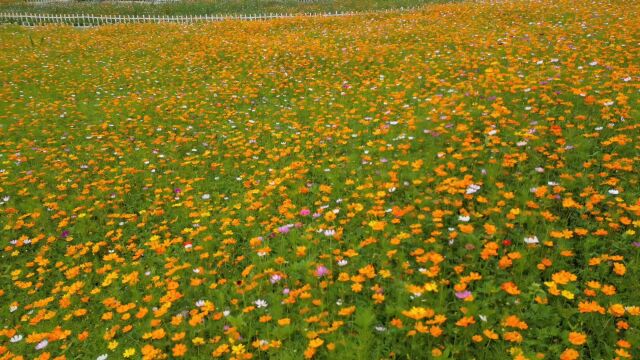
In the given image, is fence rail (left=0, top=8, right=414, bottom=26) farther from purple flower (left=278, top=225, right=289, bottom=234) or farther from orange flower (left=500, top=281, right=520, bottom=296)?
orange flower (left=500, top=281, right=520, bottom=296)

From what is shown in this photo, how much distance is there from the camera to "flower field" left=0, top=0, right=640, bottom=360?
3.33 metres

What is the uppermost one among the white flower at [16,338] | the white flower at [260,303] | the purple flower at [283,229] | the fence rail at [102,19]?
the fence rail at [102,19]

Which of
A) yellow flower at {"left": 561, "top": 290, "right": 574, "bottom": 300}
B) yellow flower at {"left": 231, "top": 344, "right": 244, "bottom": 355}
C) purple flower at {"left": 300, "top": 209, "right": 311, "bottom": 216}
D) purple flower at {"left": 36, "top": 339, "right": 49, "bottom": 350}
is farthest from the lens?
purple flower at {"left": 300, "top": 209, "right": 311, "bottom": 216}

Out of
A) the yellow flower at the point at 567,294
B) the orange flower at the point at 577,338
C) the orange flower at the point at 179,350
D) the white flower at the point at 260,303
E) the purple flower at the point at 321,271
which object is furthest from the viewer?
the purple flower at the point at 321,271

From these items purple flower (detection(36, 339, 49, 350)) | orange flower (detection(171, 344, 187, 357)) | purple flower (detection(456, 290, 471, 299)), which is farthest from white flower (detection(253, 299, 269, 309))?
purple flower (detection(36, 339, 49, 350))

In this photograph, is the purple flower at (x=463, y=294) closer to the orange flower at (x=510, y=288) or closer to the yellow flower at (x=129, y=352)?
the orange flower at (x=510, y=288)

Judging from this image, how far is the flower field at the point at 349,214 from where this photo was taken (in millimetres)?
3332

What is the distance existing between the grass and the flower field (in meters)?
20.4

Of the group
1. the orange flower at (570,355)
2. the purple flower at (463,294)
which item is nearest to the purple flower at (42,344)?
the purple flower at (463,294)

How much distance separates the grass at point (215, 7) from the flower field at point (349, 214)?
67.0ft

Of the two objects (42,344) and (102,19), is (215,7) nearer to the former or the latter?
(102,19)

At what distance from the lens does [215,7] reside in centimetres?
3136

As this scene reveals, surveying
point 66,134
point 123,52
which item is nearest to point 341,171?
point 66,134

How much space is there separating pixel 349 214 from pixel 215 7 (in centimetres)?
3129
